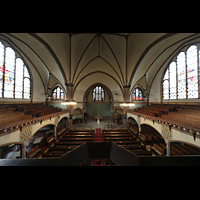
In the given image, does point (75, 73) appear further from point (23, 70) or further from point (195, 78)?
point (195, 78)

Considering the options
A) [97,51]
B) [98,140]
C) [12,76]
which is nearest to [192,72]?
[97,51]

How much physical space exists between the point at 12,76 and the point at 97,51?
11491 millimetres

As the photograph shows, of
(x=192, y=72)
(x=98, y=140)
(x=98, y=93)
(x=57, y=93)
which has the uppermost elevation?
(x=192, y=72)

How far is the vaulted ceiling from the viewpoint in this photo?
32.9ft

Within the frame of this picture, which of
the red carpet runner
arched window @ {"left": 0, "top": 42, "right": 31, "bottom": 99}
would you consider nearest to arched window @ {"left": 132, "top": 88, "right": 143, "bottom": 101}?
the red carpet runner

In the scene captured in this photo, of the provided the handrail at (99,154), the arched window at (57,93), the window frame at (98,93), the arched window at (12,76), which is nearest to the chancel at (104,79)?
the arched window at (12,76)

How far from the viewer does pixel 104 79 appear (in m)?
18.5

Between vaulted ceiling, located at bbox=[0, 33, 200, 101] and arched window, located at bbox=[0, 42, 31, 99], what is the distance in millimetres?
1118

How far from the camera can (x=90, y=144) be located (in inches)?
87.3

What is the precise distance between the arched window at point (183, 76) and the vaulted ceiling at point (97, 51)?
3.73 ft

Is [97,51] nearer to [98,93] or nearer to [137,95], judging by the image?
[98,93]

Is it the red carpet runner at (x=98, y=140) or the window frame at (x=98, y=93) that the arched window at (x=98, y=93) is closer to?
the window frame at (x=98, y=93)
